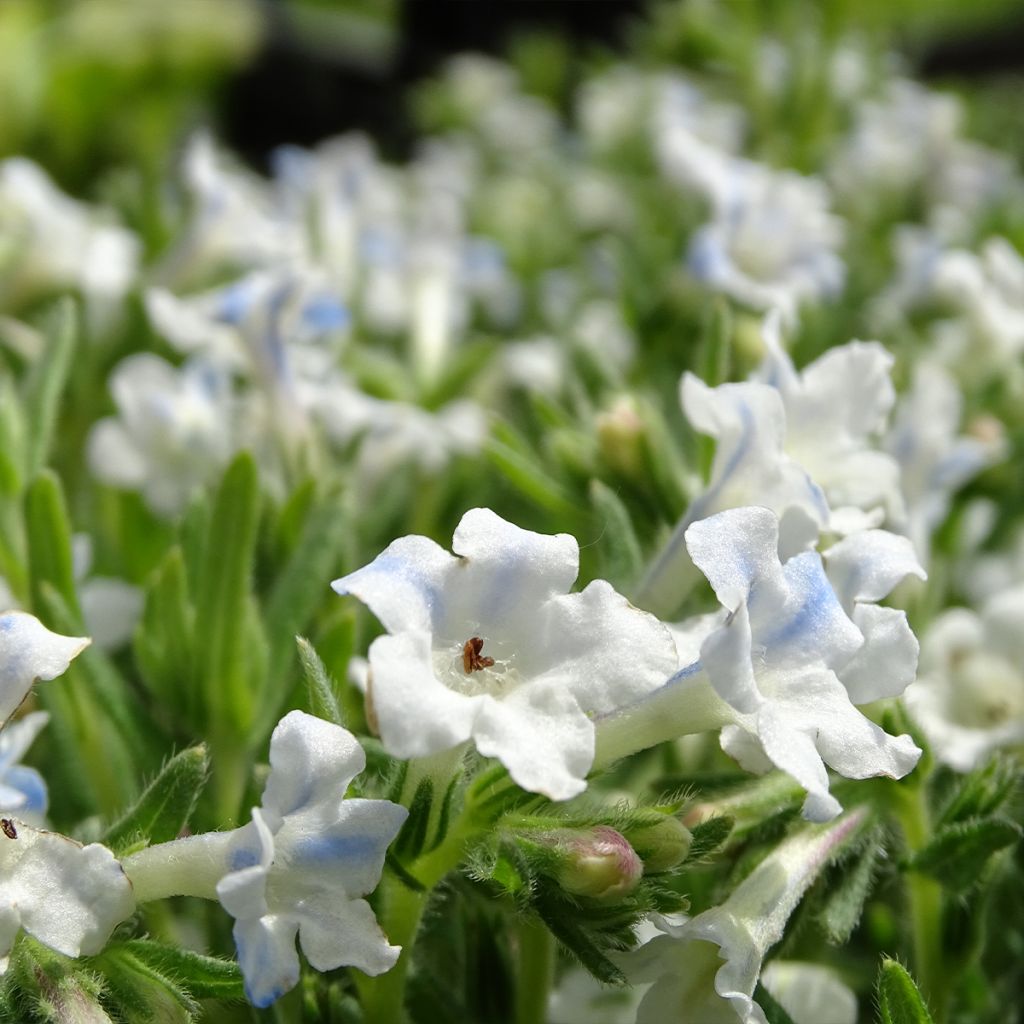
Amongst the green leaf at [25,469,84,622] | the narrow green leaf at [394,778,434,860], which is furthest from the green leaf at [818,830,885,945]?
the green leaf at [25,469,84,622]

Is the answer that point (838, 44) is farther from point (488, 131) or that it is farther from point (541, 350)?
point (541, 350)

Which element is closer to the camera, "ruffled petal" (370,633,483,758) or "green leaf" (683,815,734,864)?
"ruffled petal" (370,633,483,758)

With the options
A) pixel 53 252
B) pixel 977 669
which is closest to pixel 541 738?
pixel 977 669

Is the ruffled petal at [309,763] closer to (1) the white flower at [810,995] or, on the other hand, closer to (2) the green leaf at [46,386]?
(1) the white flower at [810,995]

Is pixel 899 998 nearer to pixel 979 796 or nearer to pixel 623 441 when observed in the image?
pixel 979 796

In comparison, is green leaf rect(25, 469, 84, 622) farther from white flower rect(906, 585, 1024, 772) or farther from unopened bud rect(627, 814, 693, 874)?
white flower rect(906, 585, 1024, 772)
